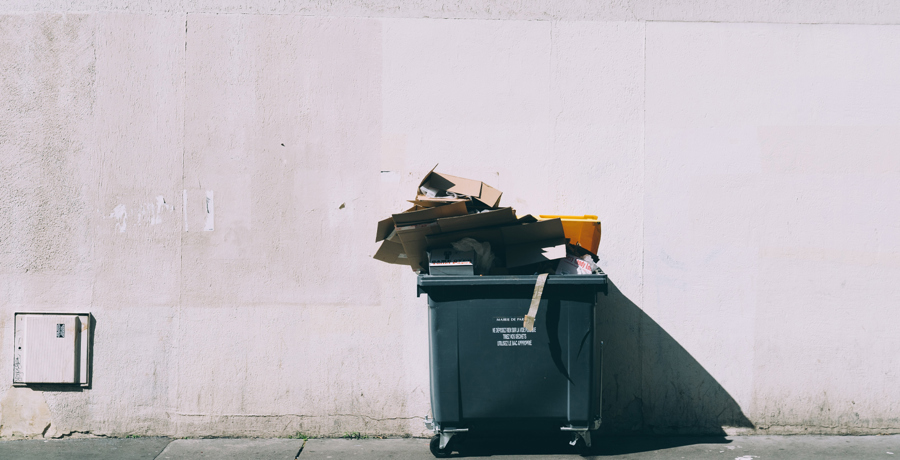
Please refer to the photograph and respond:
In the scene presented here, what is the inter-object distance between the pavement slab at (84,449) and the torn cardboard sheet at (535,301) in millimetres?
2480

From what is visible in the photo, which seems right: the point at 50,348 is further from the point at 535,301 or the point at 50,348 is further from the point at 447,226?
the point at 535,301

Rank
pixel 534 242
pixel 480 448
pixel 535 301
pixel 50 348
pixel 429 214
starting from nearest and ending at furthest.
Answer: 1. pixel 535 301
2. pixel 429 214
3. pixel 534 242
4. pixel 480 448
5. pixel 50 348

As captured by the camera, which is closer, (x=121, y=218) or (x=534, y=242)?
(x=534, y=242)

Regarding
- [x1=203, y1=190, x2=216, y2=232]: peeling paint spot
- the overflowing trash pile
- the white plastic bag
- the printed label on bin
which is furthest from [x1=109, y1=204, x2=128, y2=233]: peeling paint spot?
the printed label on bin

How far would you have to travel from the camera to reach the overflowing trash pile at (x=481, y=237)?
3.51 m

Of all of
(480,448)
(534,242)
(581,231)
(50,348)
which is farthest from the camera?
(50,348)

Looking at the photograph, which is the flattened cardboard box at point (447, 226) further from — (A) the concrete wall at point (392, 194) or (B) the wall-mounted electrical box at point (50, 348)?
(B) the wall-mounted electrical box at point (50, 348)

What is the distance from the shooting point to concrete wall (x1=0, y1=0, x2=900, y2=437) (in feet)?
13.8

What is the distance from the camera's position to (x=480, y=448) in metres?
3.93

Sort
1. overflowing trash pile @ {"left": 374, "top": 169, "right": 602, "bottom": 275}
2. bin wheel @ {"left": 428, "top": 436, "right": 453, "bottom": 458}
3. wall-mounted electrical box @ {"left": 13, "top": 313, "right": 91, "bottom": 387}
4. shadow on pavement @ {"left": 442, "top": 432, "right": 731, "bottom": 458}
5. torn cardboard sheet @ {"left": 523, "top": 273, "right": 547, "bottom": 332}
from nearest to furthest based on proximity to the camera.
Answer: torn cardboard sheet @ {"left": 523, "top": 273, "right": 547, "bottom": 332}, overflowing trash pile @ {"left": 374, "top": 169, "right": 602, "bottom": 275}, bin wheel @ {"left": 428, "top": 436, "right": 453, "bottom": 458}, shadow on pavement @ {"left": 442, "top": 432, "right": 731, "bottom": 458}, wall-mounted electrical box @ {"left": 13, "top": 313, "right": 91, "bottom": 387}

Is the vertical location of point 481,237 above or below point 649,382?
above

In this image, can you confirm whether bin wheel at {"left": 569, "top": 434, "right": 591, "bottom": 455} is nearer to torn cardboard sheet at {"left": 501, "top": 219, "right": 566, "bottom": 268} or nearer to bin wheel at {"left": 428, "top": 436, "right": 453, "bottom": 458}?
bin wheel at {"left": 428, "top": 436, "right": 453, "bottom": 458}

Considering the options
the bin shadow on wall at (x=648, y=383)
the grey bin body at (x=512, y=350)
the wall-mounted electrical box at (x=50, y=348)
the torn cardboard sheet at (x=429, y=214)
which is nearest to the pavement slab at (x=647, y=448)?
the bin shadow on wall at (x=648, y=383)

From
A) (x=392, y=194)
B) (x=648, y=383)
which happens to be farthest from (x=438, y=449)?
(x=392, y=194)
